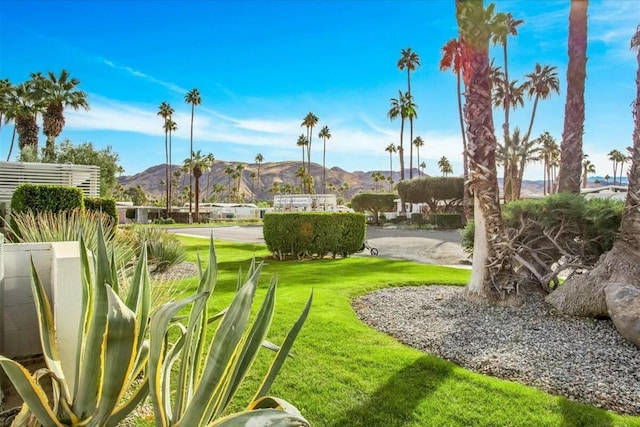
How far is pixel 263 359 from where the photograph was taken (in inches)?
182

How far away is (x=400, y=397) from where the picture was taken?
144 inches

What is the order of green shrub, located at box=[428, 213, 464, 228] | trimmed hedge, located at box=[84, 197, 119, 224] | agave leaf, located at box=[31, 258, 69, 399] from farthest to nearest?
1. green shrub, located at box=[428, 213, 464, 228]
2. trimmed hedge, located at box=[84, 197, 119, 224]
3. agave leaf, located at box=[31, 258, 69, 399]

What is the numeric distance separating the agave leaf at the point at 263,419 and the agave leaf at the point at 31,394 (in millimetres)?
811

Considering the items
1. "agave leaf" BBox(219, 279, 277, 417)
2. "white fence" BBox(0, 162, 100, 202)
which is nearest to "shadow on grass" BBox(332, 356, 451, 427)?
"agave leaf" BBox(219, 279, 277, 417)

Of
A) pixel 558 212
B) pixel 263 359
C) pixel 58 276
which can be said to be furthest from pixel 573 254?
pixel 58 276

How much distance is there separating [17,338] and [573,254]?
28.2ft

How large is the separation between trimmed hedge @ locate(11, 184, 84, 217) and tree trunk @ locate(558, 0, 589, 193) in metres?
13.8

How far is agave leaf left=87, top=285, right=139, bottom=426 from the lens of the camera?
170 centimetres

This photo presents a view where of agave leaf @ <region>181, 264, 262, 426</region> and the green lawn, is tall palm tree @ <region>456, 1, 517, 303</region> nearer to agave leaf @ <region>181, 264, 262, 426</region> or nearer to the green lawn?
the green lawn

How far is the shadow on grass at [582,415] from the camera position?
3.18m

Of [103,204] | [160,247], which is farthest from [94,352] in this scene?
[103,204]

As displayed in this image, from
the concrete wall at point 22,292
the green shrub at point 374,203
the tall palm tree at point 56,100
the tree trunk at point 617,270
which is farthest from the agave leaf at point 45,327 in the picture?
the green shrub at point 374,203

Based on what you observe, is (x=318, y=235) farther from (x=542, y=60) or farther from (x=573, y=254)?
(x=542, y=60)

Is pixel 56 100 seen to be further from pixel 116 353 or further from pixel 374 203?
pixel 116 353
